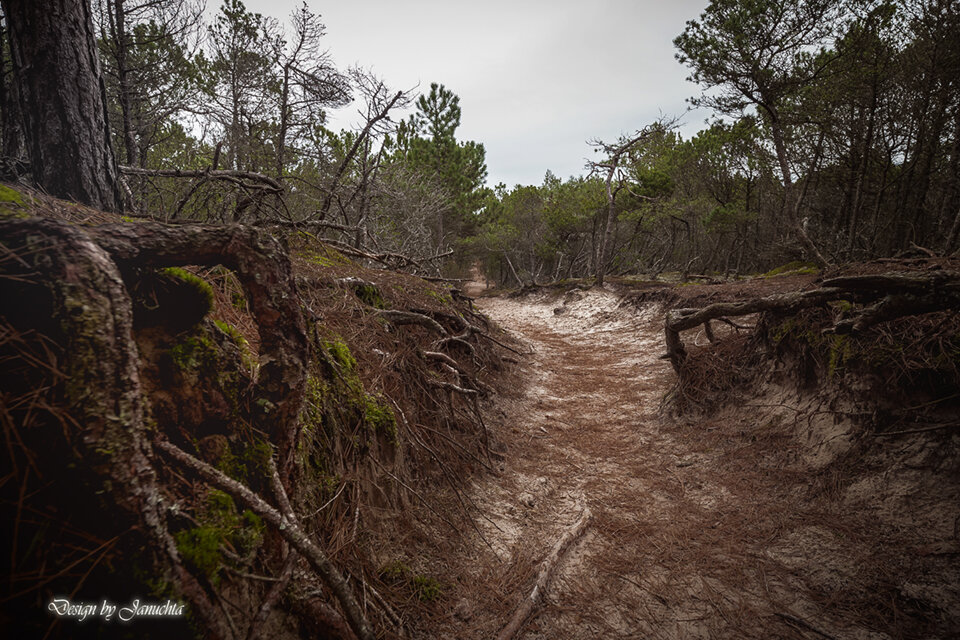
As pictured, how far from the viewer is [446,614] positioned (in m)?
2.22

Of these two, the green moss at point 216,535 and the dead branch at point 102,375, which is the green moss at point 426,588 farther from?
the dead branch at point 102,375

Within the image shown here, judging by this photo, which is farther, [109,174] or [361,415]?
[109,174]

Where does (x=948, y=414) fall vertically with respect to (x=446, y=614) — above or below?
above

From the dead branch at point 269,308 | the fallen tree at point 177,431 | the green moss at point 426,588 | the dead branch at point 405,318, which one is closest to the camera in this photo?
the fallen tree at point 177,431

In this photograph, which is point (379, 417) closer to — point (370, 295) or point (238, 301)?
point (238, 301)

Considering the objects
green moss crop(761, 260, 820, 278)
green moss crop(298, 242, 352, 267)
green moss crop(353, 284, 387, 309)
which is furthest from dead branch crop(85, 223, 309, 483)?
green moss crop(761, 260, 820, 278)

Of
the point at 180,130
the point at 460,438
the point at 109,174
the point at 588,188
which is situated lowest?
the point at 460,438

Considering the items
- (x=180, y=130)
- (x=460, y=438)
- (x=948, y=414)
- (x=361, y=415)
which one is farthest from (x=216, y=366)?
(x=180, y=130)

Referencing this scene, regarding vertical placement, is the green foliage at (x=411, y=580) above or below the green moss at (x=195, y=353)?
below

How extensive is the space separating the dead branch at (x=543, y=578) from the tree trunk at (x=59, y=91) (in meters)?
4.24

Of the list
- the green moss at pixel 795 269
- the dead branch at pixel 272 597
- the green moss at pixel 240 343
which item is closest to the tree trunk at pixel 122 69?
the green moss at pixel 240 343

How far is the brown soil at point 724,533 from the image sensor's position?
7.11 ft

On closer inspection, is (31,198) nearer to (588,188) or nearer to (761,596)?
(761,596)

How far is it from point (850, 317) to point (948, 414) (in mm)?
1015
